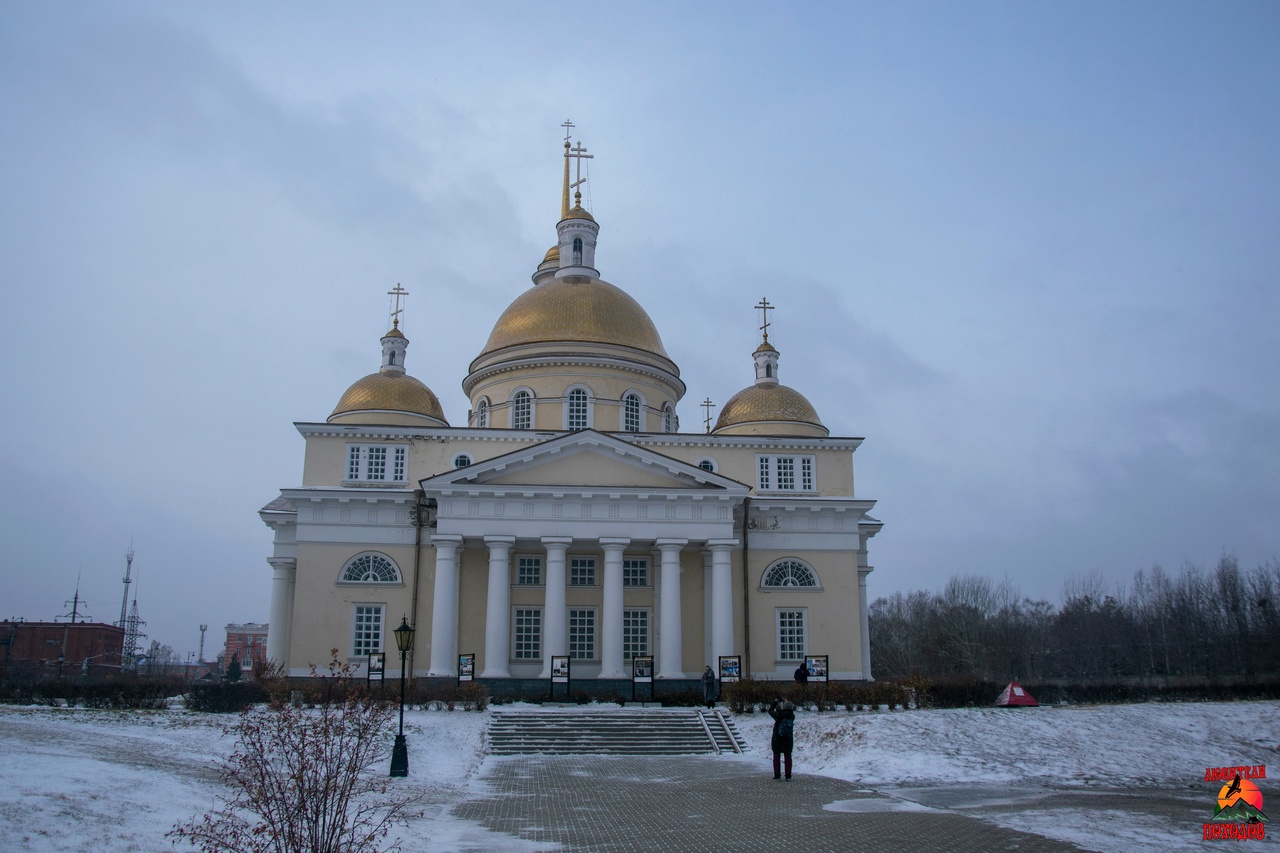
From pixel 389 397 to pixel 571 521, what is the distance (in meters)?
10.7

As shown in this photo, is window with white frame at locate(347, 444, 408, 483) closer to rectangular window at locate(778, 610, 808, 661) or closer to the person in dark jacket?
the person in dark jacket

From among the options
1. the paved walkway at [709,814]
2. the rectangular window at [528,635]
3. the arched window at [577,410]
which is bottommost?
the paved walkway at [709,814]

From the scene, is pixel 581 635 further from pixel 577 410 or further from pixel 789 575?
pixel 577 410

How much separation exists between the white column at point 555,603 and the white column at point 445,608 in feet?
9.56

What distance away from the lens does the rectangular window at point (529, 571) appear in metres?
36.1

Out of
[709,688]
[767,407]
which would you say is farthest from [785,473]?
[709,688]

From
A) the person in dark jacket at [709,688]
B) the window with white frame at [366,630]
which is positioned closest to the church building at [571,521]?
the window with white frame at [366,630]

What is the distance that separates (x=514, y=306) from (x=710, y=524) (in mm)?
14199

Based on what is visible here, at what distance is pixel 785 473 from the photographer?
3931 centimetres

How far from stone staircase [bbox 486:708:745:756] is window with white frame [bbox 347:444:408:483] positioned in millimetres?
12606

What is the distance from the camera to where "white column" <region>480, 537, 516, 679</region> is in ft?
107

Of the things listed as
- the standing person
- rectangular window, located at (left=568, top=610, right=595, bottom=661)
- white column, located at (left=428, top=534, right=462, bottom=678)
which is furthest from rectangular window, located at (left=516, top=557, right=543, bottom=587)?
the standing person

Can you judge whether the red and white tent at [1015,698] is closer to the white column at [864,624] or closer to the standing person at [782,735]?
the standing person at [782,735]

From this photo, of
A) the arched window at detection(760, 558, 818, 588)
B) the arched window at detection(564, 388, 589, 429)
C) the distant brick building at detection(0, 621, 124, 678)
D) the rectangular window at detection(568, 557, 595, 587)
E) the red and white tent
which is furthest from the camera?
the distant brick building at detection(0, 621, 124, 678)
